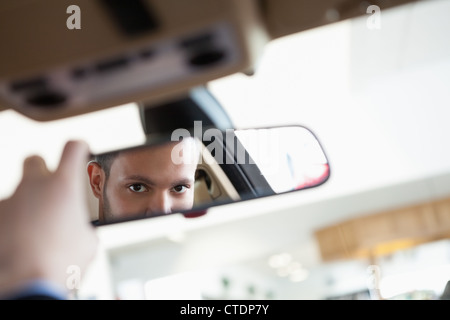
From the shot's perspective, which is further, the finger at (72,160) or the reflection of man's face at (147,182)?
the reflection of man's face at (147,182)

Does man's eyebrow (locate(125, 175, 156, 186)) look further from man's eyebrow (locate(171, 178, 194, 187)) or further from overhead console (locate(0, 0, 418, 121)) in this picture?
overhead console (locate(0, 0, 418, 121))

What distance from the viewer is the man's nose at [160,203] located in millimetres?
1174

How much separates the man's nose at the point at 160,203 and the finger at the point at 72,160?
65 cm

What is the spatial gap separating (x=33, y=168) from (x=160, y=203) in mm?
659

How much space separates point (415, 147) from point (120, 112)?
286cm

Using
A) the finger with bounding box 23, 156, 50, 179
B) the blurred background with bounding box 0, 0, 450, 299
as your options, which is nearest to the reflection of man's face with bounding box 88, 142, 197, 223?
the blurred background with bounding box 0, 0, 450, 299

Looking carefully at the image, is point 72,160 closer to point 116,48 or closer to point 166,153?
point 116,48

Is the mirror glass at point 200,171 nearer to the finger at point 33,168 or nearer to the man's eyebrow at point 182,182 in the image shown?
the man's eyebrow at point 182,182

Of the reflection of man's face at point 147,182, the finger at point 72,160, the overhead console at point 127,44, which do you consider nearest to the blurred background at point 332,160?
the overhead console at point 127,44

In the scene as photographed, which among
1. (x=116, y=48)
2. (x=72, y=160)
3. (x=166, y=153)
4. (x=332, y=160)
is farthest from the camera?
(x=332, y=160)

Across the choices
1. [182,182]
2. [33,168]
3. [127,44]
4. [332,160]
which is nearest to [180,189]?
[182,182]

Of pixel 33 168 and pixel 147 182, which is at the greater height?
pixel 147 182

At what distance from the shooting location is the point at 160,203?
1.18 meters
